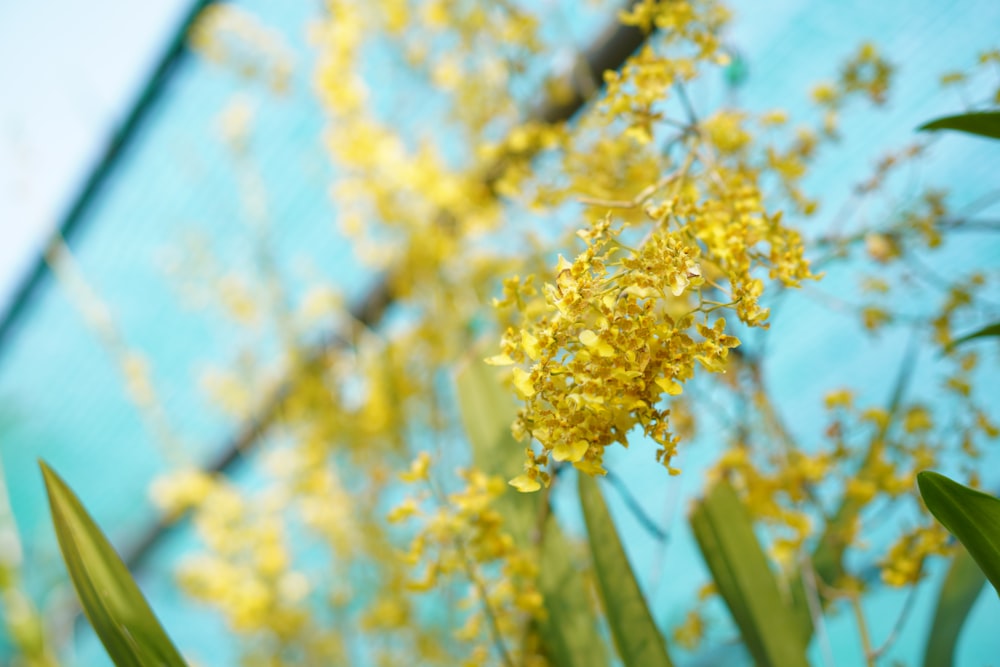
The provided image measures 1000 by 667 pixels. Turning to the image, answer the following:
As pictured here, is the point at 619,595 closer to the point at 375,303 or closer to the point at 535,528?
the point at 535,528

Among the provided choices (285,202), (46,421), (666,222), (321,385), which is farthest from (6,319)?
(666,222)

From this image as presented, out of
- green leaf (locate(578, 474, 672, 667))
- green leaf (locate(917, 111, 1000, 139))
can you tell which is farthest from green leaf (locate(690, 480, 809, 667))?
green leaf (locate(917, 111, 1000, 139))

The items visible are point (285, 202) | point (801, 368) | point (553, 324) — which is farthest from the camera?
point (285, 202)

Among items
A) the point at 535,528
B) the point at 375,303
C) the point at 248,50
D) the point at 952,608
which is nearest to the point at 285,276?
the point at 375,303

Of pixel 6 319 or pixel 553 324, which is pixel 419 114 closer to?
pixel 553 324

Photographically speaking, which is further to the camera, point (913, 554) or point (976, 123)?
point (913, 554)

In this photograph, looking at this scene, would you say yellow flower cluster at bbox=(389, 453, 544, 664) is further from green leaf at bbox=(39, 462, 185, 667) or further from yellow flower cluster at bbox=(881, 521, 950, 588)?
yellow flower cluster at bbox=(881, 521, 950, 588)
